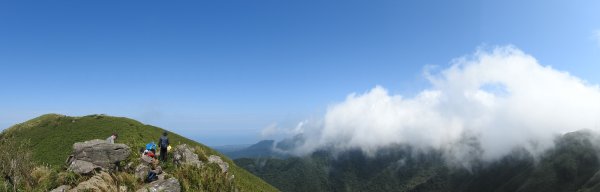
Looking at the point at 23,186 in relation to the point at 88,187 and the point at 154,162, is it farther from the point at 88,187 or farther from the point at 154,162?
the point at 154,162

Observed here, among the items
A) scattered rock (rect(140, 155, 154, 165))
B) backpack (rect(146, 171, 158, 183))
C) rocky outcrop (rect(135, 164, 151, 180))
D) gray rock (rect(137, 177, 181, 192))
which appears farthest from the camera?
scattered rock (rect(140, 155, 154, 165))

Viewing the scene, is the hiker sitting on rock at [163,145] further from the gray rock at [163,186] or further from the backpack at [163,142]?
the gray rock at [163,186]

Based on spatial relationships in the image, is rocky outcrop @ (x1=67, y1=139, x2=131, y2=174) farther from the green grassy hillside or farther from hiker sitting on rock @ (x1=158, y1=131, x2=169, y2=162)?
the green grassy hillside

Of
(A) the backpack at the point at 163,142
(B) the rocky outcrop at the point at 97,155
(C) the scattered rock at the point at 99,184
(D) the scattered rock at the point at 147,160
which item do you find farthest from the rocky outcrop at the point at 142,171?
(A) the backpack at the point at 163,142

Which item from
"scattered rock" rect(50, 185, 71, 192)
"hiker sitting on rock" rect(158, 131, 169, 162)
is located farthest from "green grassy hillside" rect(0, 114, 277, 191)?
"scattered rock" rect(50, 185, 71, 192)

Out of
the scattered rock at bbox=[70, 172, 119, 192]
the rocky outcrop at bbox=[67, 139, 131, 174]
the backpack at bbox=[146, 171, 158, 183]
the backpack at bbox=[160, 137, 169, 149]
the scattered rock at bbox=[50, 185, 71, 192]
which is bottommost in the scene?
the scattered rock at bbox=[50, 185, 71, 192]

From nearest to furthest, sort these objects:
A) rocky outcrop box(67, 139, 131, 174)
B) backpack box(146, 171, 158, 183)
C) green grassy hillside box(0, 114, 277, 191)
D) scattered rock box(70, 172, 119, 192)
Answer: scattered rock box(70, 172, 119, 192), backpack box(146, 171, 158, 183), rocky outcrop box(67, 139, 131, 174), green grassy hillside box(0, 114, 277, 191)

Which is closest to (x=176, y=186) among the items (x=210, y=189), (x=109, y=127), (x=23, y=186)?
(x=210, y=189)

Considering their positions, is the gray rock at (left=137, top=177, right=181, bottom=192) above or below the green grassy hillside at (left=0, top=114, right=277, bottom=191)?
below

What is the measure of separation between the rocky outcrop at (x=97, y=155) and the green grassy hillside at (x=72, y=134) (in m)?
25.8

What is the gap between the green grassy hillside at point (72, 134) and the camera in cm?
6394

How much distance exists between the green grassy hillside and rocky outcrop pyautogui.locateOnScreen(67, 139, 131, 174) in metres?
25.8

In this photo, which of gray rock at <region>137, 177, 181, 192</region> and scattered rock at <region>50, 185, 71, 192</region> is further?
gray rock at <region>137, 177, 181, 192</region>

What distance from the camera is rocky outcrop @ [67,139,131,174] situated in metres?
32.3
